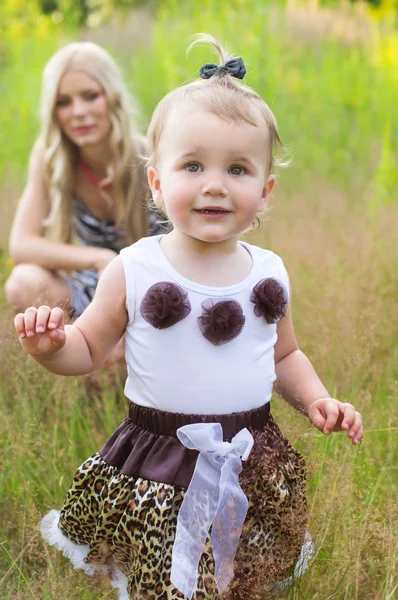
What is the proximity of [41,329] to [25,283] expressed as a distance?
157 centimetres

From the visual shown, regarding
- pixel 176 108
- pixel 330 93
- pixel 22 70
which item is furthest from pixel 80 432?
pixel 22 70

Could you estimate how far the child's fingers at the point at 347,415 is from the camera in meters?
1.54

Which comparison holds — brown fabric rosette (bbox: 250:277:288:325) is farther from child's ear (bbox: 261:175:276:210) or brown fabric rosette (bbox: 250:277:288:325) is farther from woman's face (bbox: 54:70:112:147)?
woman's face (bbox: 54:70:112:147)

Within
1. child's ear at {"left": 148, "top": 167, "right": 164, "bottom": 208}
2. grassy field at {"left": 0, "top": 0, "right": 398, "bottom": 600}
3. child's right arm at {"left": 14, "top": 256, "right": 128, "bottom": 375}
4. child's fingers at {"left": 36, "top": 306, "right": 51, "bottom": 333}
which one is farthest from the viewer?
grassy field at {"left": 0, "top": 0, "right": 398, "bottom": 600}

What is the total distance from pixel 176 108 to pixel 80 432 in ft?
3.48

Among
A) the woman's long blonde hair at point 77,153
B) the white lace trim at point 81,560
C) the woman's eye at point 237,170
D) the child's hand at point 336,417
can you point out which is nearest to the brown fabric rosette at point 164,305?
the woman's eye at point 237,170

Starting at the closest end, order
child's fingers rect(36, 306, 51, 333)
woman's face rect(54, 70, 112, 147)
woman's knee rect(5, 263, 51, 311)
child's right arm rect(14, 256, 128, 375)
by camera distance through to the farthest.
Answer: child's fingers rect(36, 306, 51, 333) → child's right arm rect(14, 256, 128, 375) → woman's knee rect(5, 263, 51, 311) → woman's face rect(54, 70, 112, 147)

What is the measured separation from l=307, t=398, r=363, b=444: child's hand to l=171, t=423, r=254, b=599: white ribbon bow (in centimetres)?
22

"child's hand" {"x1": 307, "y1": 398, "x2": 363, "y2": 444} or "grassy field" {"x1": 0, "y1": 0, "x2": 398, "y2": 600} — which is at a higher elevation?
"child's hand" {"x1": 307, "y1": 398, "x2": 363, "y2": 444}

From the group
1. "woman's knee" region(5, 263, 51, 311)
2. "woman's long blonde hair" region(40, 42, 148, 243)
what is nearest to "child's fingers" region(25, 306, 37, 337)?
"woman's knee" region(5, 263, 51, 311)

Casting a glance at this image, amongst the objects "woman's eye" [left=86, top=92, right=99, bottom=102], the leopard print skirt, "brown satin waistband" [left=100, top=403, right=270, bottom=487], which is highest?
"woman's eye" [left=86, top=92, right=99, bottom=102]

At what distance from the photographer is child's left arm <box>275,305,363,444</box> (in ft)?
5.13

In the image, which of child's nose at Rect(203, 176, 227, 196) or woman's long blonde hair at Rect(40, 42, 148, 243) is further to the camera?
woman's long blonde hair at Rect(40, 42, 148, 243)

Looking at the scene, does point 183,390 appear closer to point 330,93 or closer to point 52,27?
point 330,93
